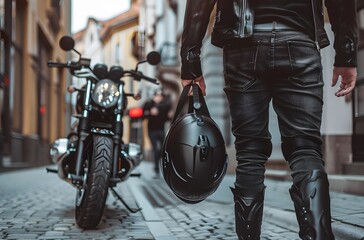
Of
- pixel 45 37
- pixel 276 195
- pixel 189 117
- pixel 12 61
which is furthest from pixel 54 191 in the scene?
pixel 45 37

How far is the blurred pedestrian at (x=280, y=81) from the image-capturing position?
2.45 meters

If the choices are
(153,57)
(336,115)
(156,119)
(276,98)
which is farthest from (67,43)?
(156,119)

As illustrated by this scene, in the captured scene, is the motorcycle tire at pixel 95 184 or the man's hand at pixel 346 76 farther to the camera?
the motorcycle tire at pixel 95 184

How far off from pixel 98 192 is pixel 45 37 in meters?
15.4

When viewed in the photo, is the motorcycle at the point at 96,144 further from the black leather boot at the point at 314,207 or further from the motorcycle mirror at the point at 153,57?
the black leather boot at the point at 314,207

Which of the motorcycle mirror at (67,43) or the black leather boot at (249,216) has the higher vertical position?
the motorcycle mirror at (67,43)

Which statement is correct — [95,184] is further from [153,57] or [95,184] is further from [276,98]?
[276,98]

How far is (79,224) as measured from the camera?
396 cm

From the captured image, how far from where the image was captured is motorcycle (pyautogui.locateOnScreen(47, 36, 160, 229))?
3857 mm

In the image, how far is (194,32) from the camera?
267cm

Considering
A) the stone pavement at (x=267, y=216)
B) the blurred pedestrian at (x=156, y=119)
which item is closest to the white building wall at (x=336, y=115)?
the stone pavement at (x=267, y=216)

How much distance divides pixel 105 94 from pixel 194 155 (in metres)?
1.88

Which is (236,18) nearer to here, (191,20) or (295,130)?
(191,20)

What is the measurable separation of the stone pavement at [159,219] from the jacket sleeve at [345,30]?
1201 mm
